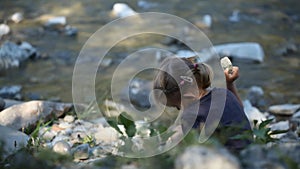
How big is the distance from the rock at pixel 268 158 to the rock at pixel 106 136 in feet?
5.65

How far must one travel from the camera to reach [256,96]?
4312mm

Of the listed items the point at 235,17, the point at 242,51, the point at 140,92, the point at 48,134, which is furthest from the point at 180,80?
the point at 235,17

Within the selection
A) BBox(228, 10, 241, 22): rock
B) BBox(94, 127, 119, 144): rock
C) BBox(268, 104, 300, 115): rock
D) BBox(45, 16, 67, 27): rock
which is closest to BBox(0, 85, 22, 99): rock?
BBox(94, 127, 119, 144): rock

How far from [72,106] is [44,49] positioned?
67.1 inches

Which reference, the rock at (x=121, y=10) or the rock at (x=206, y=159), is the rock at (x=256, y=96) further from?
the rock at (x=206, y=159)

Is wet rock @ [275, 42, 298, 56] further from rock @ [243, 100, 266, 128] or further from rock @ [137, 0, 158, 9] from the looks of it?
rock @ [137, 0, 158, 9]

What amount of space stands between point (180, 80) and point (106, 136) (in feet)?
3.34

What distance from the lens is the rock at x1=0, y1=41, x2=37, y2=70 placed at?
4.87 m

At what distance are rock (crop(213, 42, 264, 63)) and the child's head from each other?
2743mm

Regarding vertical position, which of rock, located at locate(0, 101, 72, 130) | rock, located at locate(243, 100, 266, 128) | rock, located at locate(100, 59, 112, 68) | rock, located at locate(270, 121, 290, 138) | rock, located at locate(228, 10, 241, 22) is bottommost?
rock, located at locate(270, 121, 290, 138)

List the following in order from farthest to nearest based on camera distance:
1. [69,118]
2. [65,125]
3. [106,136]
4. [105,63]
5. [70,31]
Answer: [70,31], [105,63], [69,118], [65,125], [106,136]

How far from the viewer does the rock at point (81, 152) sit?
2361 mm

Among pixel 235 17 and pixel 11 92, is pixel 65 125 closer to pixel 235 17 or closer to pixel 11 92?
pixel 11 92

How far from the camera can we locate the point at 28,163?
1.40 metres
